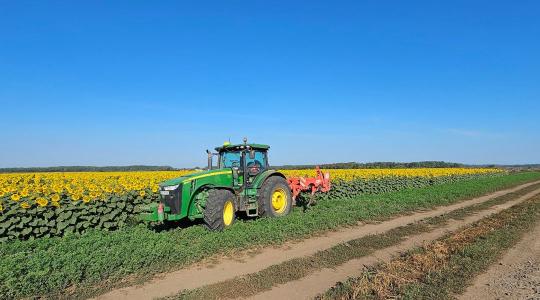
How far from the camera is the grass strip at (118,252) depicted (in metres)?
5.71

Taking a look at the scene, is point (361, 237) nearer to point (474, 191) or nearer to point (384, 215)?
point (384, 215)

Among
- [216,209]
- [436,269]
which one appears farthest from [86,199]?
[436,269]

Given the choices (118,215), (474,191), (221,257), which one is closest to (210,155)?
(118,215)

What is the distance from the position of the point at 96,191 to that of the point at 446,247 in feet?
28.7

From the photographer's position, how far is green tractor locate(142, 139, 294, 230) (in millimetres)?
9047

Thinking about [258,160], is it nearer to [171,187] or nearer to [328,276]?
[171,187]

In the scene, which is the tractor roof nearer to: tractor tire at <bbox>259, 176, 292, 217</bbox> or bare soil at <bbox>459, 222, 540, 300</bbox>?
tractor tire at <bbox>259, 176, 292, 217</bbox>

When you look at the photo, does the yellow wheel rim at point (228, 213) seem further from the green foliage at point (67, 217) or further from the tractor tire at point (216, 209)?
the green foliage at point (67, 217)

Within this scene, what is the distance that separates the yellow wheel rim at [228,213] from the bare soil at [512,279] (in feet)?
18.6

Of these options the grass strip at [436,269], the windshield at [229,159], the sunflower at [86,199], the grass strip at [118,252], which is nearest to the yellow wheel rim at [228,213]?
the grass strip at [118,252]

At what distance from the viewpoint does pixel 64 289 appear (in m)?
5.71

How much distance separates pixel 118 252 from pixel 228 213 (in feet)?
10.9

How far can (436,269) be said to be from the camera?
6293 mm

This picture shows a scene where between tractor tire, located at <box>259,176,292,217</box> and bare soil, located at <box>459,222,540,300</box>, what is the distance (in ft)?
19.3
